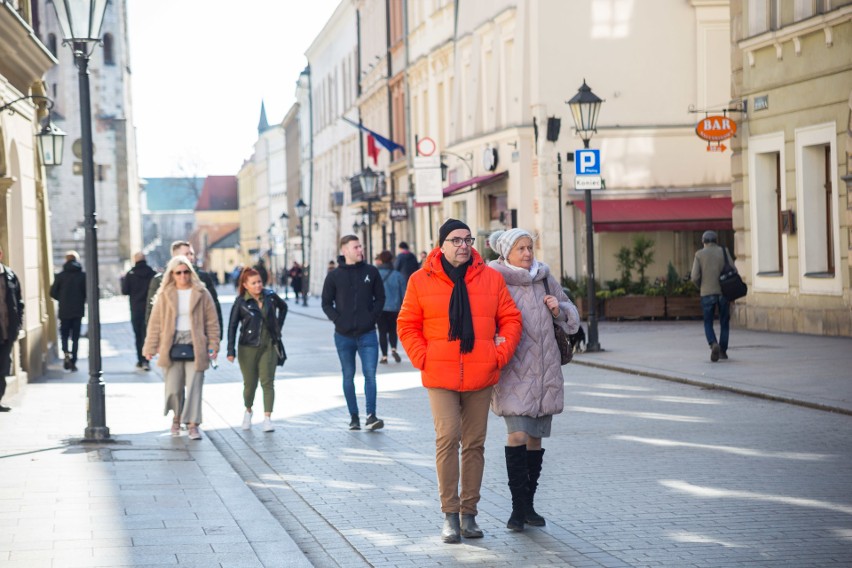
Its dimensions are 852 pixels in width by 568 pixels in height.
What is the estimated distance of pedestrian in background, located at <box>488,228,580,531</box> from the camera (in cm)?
806

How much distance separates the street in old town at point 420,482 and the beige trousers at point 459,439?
0.87 ft

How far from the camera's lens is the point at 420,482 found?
10.2 meters

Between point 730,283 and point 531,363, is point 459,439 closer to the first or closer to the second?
point 531,363

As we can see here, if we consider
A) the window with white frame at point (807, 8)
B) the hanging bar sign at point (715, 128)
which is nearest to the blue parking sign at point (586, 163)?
the hanging bar sign at point (715, 128)

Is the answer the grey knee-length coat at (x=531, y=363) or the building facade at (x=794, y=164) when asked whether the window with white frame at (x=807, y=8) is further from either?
the grey knee-length coat at (x=531, y=363)

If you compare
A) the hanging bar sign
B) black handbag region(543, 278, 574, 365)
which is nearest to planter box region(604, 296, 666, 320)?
the hanging bar sign

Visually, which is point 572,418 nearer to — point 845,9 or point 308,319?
point 845,9

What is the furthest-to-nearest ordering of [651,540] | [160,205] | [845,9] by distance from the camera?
[160,205]
[845,9]
[651,540]

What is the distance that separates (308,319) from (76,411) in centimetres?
2777

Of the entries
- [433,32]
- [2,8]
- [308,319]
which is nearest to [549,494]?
[2,8]

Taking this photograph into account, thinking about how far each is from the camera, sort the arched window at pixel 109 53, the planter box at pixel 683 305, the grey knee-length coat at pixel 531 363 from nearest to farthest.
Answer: the grey knee-length coat at pixel 531 363 → the planter box at pixel 683 305 → the arched window at pixel 109 53

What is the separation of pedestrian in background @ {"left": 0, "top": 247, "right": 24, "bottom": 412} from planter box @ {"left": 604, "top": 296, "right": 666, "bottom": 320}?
1720cm

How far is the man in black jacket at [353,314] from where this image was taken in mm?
13602

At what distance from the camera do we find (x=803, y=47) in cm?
2348
